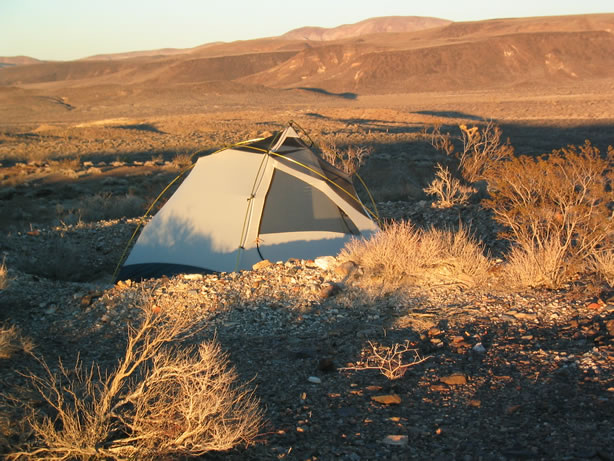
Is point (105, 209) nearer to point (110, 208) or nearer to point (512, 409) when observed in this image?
point (110, 208)

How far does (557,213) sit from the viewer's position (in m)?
6.62

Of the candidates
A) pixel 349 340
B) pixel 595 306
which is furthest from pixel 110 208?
pixel 595 306

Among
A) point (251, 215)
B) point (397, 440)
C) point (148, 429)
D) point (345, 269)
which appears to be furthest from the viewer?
point (251, 215)

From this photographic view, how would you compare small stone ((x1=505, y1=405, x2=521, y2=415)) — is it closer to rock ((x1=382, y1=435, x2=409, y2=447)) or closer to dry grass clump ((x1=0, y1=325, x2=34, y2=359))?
rock ((x1=382, y1=435, x2=409, y2=447))

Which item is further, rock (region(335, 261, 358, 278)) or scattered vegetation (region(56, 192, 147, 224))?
scattered vegetation (region(56, 192, 147, 224))

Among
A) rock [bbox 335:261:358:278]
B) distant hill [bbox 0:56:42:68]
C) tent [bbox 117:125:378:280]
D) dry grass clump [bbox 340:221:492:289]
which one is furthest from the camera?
distant hill [bbox 0:56:42:68]

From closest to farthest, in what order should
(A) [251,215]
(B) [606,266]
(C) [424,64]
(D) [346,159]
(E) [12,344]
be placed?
(E) [12,344] < (B) [606,266] < (A) [251,215] < (D) [346,159] < (C) [424,64]

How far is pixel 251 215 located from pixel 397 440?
4.87m

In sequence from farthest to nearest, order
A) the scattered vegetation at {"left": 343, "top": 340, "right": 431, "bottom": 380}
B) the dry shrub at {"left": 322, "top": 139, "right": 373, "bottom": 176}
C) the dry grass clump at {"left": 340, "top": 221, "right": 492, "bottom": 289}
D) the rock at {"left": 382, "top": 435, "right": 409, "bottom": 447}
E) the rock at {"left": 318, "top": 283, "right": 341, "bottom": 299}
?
1. the dry shrub at {"left": 322, "top": 139, "right": 373, "bottom": 176}
2. the dry grass clump at {"left": 340, "top": 221, "right": 492, "bottom": 289}
3. the rock at {"left": 318, "top": 283, "right": 341, "bottom": 299}
4. the scattered vegetation at {"left": 343, "top": 340, "right": 431, "bottom": 380}
5. the rock at {"left": 382, "top": 435, "right": 409, "bottom": 447}

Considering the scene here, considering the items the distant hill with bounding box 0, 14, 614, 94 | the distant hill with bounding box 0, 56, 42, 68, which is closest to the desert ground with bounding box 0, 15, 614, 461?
the distant hill with bounding box 0, 14, 614, 94

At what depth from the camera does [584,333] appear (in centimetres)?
461

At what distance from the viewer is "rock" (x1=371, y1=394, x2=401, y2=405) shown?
3.71 meters

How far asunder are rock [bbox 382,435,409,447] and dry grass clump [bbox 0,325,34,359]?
295 cm

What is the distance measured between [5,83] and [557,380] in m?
121
